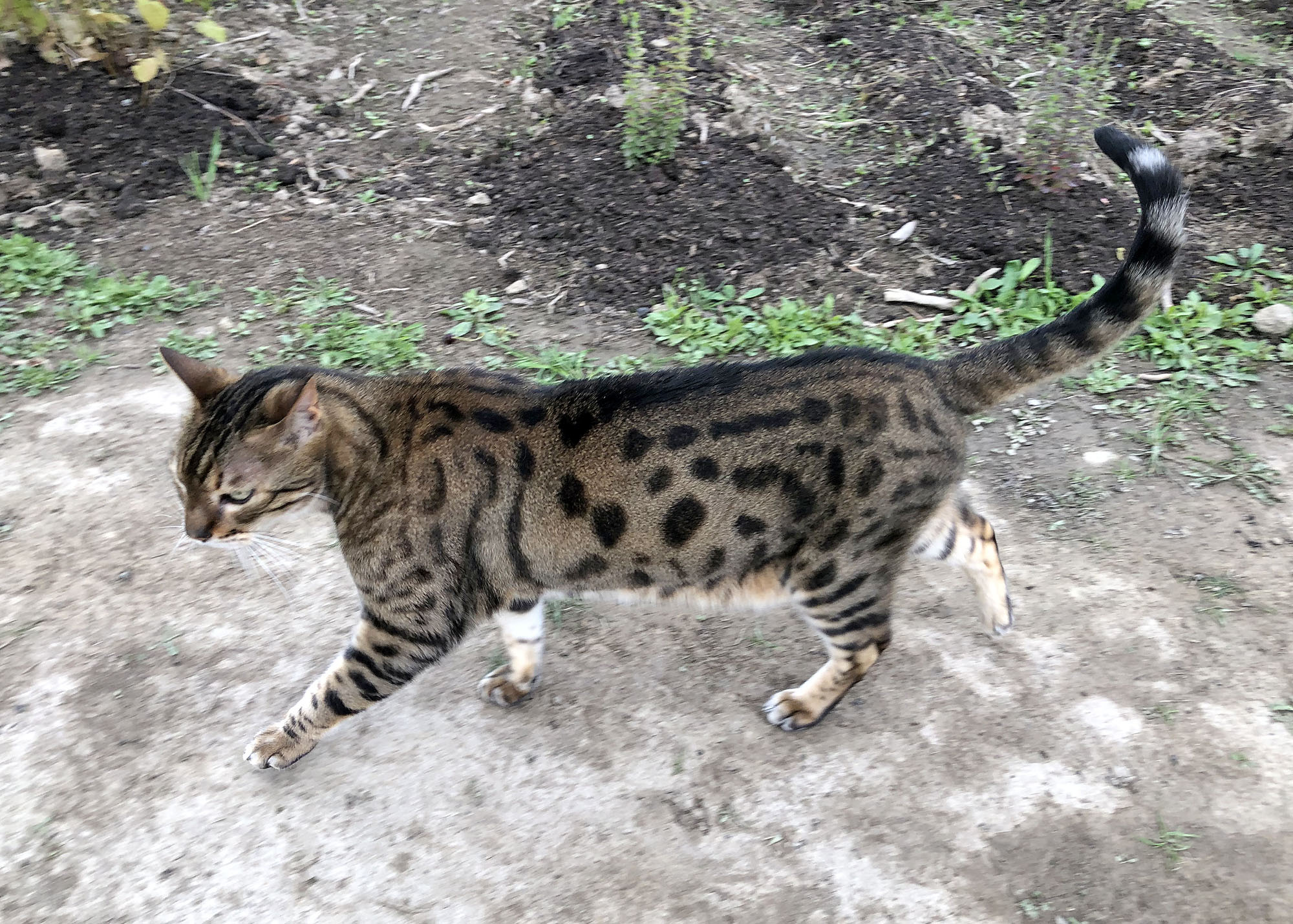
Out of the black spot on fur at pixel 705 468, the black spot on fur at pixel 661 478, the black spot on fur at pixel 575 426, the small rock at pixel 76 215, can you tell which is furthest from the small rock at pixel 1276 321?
the small rock at pixel 76 215

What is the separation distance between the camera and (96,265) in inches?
216

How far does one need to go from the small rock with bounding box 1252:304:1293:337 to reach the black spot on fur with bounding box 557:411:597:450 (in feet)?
12.5

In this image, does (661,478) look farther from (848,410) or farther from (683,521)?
(848,410)

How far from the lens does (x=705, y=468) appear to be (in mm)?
2893

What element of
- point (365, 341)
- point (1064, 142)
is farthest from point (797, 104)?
point (365, 341)

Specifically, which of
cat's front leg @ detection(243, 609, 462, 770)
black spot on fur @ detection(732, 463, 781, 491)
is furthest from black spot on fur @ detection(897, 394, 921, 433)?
cat's front leg @ detection(243, 609, 462, 770)

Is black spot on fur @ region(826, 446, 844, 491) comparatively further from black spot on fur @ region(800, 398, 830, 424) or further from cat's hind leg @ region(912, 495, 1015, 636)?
cat's hind leg @ region(912, 495, 1015, 636)

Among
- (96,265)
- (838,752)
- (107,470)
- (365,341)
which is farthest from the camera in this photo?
(96,265)

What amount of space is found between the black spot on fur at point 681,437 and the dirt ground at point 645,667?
107 cm

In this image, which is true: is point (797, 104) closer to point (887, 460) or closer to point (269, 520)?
point (887, 460)

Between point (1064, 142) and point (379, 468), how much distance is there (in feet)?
15.2

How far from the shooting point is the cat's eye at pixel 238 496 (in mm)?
2908

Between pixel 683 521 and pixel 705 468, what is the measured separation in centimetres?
18

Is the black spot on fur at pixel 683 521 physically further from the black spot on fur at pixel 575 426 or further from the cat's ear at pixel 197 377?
the cat's ear at pixel 197 377
